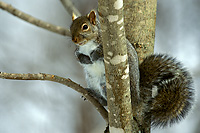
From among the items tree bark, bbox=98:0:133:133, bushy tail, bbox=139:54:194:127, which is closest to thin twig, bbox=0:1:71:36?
bushy tail, bbox=139:54:194:127

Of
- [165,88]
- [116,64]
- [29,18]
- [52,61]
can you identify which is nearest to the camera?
[116,64]

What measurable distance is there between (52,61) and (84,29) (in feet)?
4.49

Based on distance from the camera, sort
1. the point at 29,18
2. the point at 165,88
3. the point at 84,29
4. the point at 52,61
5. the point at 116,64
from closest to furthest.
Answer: the point at 116,64, the point at 165,88, the point at 84,29, the point at 29,18, the point at 52,61

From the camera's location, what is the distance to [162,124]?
4.48 feet

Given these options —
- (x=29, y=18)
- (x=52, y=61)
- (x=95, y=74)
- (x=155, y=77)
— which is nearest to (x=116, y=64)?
(x=155, y=77)

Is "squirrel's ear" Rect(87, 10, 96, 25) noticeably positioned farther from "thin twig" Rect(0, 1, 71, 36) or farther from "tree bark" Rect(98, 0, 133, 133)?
"tree bark" Rect(98, 0, 133, 133)

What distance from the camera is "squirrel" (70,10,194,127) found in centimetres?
139

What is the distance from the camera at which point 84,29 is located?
5.08ft

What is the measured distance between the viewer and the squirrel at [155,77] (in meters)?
1.39

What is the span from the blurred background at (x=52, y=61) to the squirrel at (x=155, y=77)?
1010 mm

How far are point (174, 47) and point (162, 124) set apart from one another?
179 centimetres

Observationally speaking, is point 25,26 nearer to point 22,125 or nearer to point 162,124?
point 22,125

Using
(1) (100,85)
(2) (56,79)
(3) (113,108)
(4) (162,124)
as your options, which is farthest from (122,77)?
(1) (100,85)

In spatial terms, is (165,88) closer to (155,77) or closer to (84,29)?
(155,77)
